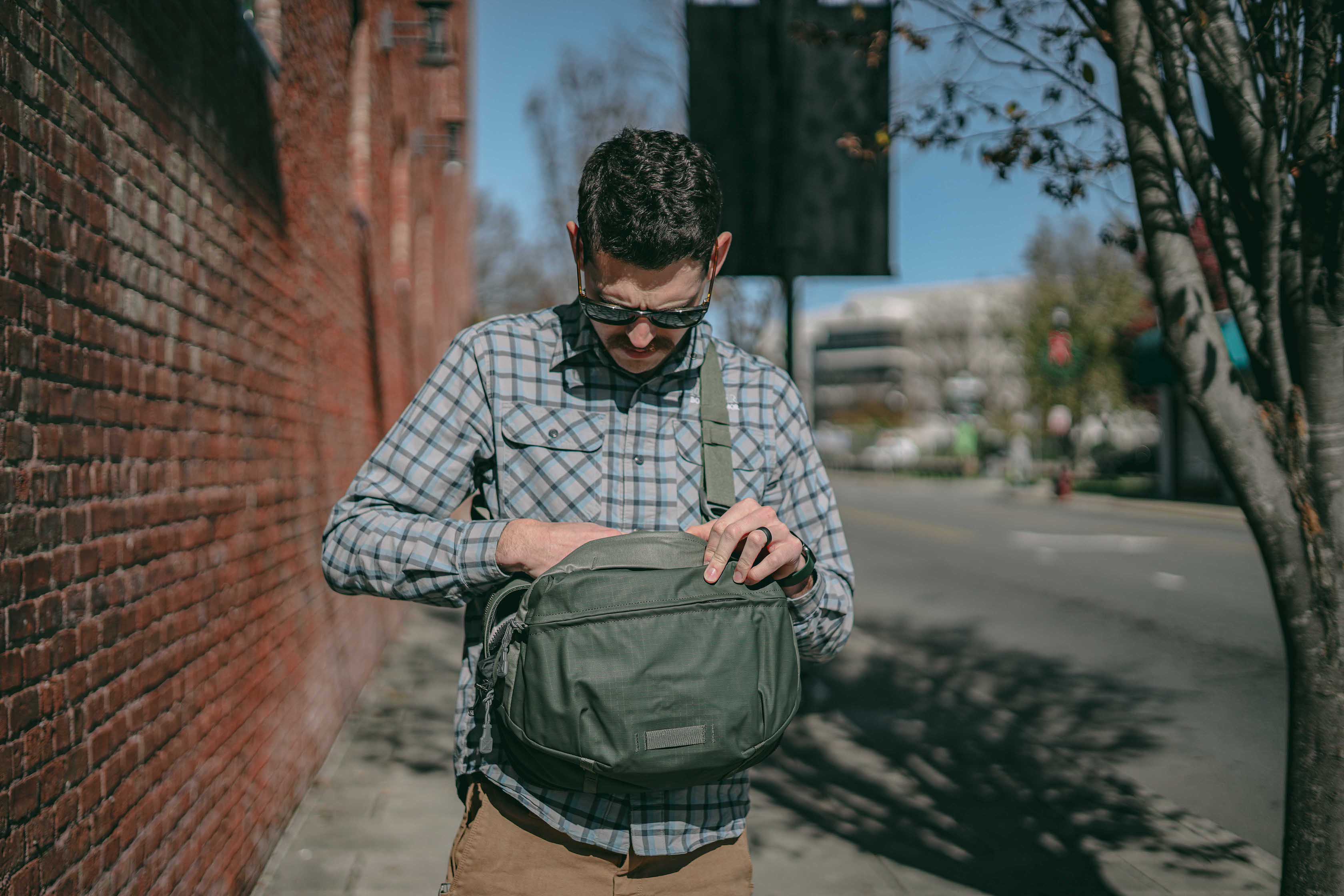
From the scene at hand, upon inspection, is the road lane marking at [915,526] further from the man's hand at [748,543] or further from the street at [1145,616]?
the man's hand at [748,543]

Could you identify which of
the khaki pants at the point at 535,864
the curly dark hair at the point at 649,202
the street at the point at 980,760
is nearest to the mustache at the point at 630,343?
the curly dark hair at the point at 649,202

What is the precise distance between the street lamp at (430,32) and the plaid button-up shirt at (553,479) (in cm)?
756

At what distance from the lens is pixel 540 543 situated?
174 cm

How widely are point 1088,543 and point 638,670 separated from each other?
16.9 metres

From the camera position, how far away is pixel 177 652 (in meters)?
3.19

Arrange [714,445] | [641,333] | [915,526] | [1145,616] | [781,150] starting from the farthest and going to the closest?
[915,526] < [1145,616] < [781,150] < [714,445] < [641,333]

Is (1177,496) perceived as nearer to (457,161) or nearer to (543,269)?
(543,269)

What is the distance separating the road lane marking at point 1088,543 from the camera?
1605 cm

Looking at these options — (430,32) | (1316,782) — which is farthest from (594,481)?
(430,32)

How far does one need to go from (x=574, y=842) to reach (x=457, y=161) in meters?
13.7

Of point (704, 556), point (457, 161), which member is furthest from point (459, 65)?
point (704, 556)

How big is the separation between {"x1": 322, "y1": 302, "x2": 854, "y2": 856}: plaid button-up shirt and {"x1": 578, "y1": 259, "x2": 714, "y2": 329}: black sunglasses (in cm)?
13

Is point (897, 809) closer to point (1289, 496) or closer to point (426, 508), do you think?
point (1289, 496)

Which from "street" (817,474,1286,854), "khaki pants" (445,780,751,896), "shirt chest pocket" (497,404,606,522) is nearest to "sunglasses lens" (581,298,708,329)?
"shirt chest pocket" (497,404,606,522)
